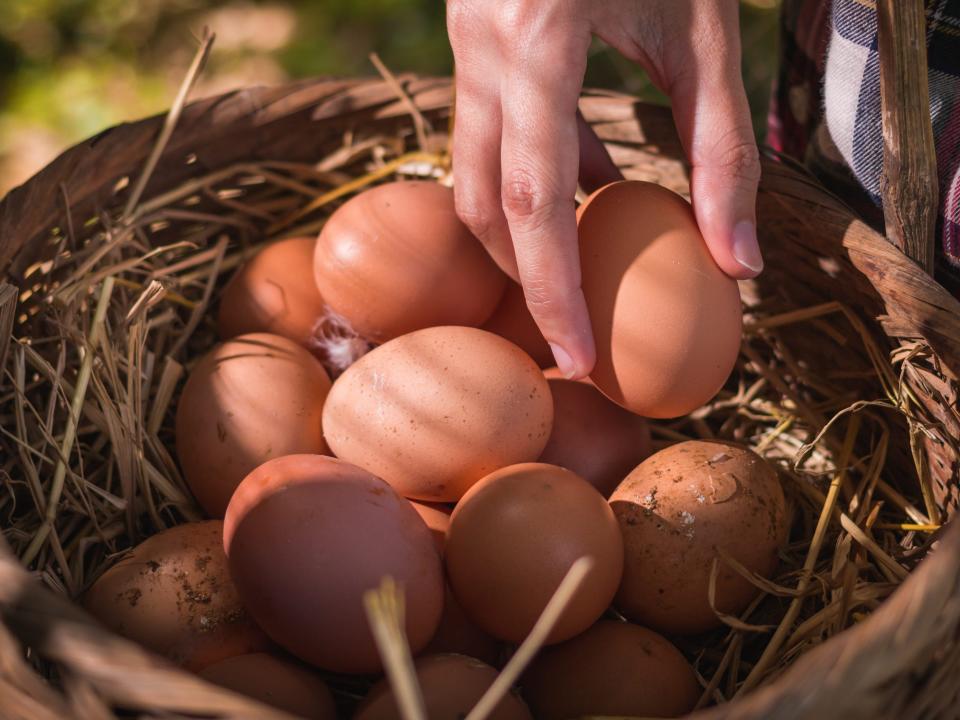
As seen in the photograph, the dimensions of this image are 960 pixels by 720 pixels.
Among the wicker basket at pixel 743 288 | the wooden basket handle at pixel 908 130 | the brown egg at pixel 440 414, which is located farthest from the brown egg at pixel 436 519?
the wooden basket handle at pixel 908 130

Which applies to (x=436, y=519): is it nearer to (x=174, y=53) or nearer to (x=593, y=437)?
(x=593, y=437)

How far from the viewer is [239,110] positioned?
1.27m

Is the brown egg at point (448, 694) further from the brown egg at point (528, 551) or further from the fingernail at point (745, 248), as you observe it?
the fingernail at point (745, 248)

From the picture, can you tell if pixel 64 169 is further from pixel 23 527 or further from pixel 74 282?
pixel 23 527

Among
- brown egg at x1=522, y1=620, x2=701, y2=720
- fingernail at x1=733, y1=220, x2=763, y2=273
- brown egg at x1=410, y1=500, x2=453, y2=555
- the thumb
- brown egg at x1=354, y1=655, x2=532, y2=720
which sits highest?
the thumb

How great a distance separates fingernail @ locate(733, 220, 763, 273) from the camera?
0.93 meters

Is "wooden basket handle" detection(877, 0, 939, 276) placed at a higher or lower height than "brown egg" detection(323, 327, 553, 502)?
higher

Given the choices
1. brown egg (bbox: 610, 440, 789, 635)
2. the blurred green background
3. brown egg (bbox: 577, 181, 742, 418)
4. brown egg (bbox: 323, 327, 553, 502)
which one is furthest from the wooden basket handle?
the blurred green background

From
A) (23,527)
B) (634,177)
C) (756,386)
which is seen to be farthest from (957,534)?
(23,527)

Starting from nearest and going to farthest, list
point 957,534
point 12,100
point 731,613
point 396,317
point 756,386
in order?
1. point 957,534
2. point 731,613
3. point 396,317
4. point 756,386
5. point 12,100

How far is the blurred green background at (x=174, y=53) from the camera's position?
2092mm

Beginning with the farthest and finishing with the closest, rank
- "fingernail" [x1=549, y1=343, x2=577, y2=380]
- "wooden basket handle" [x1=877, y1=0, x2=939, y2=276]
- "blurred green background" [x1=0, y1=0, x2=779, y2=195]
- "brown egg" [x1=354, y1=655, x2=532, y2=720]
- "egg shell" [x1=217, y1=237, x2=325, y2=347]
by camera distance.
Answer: "blurred green background" [x1=0, y1=0, x2=779, y2=195], "egg shell" [x1=217, y1=237, x2=325, y2=347], "fingernail" [x1=549, y1=343, x2=577, y2=380], "wooden basket handle" [x1=877, y1=0, x2=939, y2=276], "brown egg" [x1=354, y1=655, x2=532, y2=720]

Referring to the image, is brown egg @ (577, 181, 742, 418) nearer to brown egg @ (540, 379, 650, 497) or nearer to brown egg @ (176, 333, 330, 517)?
brown egg @ (540, 379, 650, 497)

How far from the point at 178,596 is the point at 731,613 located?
1.77 ft
